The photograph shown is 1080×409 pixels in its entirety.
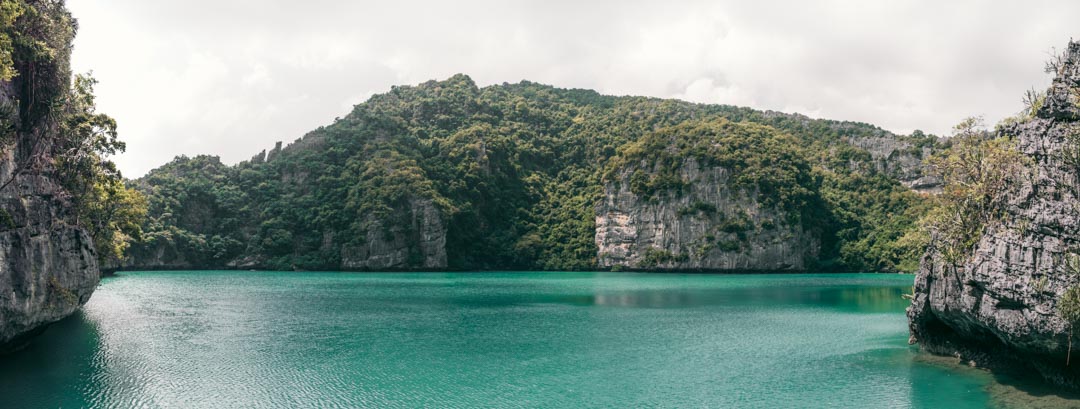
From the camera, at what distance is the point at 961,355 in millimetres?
29344

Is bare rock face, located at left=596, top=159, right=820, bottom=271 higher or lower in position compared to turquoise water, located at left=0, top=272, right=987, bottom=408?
higher

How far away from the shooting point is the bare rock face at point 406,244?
113 m

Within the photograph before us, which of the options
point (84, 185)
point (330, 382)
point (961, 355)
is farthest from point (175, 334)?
point (961, 355)

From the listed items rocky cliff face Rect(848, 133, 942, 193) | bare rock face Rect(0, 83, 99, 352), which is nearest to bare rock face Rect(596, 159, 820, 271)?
rocky cliff face Rect(848, 133, 942, 193)

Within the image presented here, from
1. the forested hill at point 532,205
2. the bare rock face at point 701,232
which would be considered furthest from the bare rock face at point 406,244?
the bare rock face at point 701,232

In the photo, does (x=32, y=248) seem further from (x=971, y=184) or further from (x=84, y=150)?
(x=971, y=184)

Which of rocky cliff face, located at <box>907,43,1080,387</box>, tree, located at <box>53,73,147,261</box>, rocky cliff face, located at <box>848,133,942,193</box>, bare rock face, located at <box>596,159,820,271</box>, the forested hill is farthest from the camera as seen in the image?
rocky cliff face, located at <box>848,133,942,193</box>

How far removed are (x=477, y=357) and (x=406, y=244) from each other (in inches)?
3325

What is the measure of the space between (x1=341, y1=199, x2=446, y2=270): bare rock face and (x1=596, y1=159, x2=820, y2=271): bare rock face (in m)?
28.0

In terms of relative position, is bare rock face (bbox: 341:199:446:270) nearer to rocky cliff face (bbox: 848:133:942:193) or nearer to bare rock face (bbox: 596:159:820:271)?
bare rock face (bbox: 596:159:820:271)

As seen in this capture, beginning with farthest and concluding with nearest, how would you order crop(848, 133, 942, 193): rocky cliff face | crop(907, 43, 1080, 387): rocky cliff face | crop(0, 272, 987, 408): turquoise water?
crop(848, 133, 942, 193): rocky cliff face < crop(0, 272, 987, 408): turquoise water < crop(907, 43, 1080, 387): rocky cliff face

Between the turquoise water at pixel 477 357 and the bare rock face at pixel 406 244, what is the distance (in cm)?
5732

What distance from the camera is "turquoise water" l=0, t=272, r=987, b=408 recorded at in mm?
24062

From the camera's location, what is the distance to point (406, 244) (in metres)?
114
